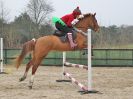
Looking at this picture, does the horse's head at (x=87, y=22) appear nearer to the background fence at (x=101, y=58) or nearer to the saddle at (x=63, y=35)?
the saddle at (x=63, y=35)

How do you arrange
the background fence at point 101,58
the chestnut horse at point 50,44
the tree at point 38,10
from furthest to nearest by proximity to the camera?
the tree at point 38,10 < the background fence at point 101,58 < the chestnut horse at point 50,44

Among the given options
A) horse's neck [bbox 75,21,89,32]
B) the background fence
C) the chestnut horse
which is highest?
horse's neck [bbox 75,21,89,32]

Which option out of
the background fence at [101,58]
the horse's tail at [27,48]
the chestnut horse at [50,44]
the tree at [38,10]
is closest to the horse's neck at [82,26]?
the chestnut horse at [50,44]

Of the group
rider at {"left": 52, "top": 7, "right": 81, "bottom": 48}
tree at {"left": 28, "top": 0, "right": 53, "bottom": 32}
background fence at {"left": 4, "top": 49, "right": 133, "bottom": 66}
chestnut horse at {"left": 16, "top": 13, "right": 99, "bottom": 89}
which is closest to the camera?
chestnut horse at {"left": 16, "top": 13, "right": 99, "bottom": 89}

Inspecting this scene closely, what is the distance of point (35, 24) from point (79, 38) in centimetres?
2672

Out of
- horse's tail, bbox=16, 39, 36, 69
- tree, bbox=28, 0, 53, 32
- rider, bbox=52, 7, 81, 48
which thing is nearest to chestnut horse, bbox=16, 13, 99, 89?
horse's tail, bbox=16, 39, 36, 69

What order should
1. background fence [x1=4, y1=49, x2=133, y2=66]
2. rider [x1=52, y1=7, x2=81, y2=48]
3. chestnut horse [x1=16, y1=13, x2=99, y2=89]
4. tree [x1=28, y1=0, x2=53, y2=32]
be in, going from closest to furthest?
chestnut horse [x1=16, y1=13, x2=99, y2=89], rider [x1=52, y1=7, x2=81, y2=48], background fence [x1=4, y1=49, x2=133, y2=66], tree [x1=28, y1=0, x2=53, y2=32]

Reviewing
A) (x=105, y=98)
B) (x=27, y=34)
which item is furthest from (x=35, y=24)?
(x=105, y=98)

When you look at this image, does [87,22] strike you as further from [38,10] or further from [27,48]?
[38,10]

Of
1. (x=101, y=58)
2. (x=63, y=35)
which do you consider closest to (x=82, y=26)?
(x=63, y=35)

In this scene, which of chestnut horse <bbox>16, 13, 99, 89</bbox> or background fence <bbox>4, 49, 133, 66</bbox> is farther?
background fence <bbox>4, 49, 133, 66</bbox>

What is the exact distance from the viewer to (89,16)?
1062 centimetres

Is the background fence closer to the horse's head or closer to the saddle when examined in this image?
the horse's head

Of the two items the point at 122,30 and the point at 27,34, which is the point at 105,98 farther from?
the point at 27,34
